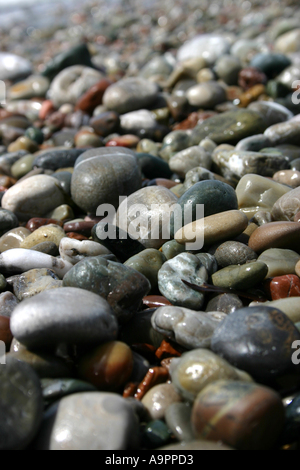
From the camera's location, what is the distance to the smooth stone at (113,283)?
249 cm

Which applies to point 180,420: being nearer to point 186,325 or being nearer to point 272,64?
point 186,325

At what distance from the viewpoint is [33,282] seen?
2887 mm

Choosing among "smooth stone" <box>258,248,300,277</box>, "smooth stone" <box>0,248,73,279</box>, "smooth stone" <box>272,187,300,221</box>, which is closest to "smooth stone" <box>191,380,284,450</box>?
"smooth stone" <box>258,248,300,277</box>

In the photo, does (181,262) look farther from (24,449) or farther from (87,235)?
(24,449)

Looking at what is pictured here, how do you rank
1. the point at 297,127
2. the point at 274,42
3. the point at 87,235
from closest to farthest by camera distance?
the point at 87,235, the point at 297,127, the point at 274,42

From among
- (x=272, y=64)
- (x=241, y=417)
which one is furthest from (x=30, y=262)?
(x=272, y=64)

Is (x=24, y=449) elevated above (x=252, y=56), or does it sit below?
below

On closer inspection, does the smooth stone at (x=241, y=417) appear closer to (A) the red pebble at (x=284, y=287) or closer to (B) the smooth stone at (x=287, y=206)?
(A) the red pebble at (x=284, y=287)

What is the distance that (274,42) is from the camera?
8.66 m

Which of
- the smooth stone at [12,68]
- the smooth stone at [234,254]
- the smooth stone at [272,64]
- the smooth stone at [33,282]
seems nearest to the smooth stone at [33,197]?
the smooth stone at [33,282]

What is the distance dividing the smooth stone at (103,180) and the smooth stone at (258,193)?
3.59ft

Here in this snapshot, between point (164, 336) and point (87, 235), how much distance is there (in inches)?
57.2

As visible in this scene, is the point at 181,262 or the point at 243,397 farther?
the point at 181,262

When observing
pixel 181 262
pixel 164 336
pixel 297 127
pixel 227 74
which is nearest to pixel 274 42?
pixel 227 74
